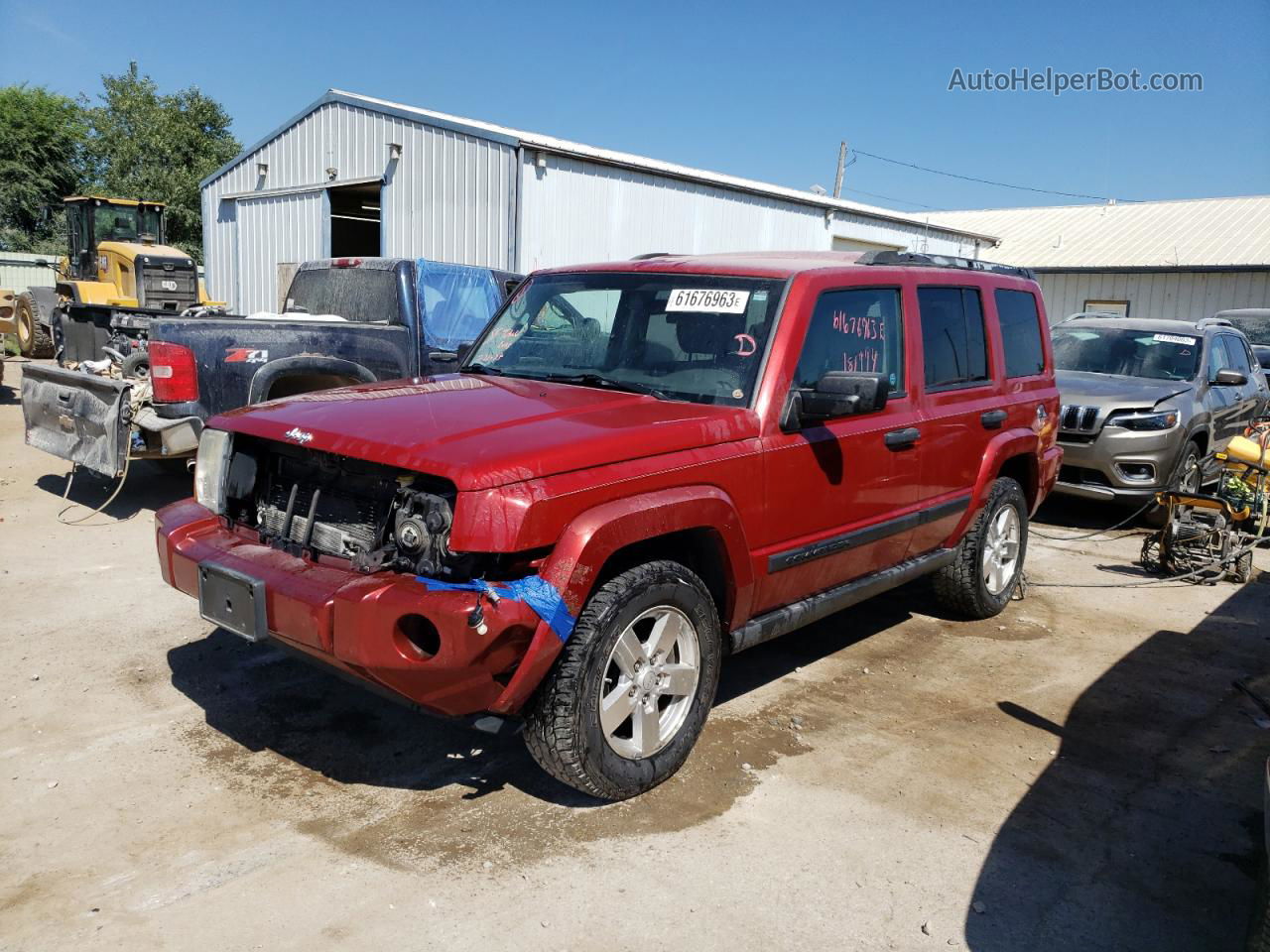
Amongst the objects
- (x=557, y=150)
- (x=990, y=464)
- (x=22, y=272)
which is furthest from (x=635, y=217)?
(x=22, y=272)

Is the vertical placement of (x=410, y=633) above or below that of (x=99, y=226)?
below

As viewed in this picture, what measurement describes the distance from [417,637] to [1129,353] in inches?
341

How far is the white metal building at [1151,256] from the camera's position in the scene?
2425 cm

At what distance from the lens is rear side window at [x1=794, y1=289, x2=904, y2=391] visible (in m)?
4.11

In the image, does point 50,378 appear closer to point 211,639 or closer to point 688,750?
point 211,639

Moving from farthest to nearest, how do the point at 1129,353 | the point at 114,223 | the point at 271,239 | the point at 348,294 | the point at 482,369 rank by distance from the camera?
the point at 114,223, the point at 271,239, the point at 1129,353, the point at 348,294, the point at 482,369

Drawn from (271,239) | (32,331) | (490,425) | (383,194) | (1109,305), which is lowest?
(32,331)

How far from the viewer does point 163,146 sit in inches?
1495

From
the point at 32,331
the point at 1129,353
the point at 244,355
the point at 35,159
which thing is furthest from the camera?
the point at 35,159

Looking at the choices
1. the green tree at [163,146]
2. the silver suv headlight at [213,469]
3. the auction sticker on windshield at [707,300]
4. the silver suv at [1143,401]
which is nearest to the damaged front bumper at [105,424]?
the silver suv headlight at [213,469]

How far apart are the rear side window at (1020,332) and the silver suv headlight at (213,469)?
411 centimetres

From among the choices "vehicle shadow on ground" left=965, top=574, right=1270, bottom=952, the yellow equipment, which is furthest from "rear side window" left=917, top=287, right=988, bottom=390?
the yellow equipment

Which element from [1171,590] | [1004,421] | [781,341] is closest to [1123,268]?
[1171,590]

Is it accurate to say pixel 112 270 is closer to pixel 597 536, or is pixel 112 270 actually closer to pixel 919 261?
pixel 919 261
